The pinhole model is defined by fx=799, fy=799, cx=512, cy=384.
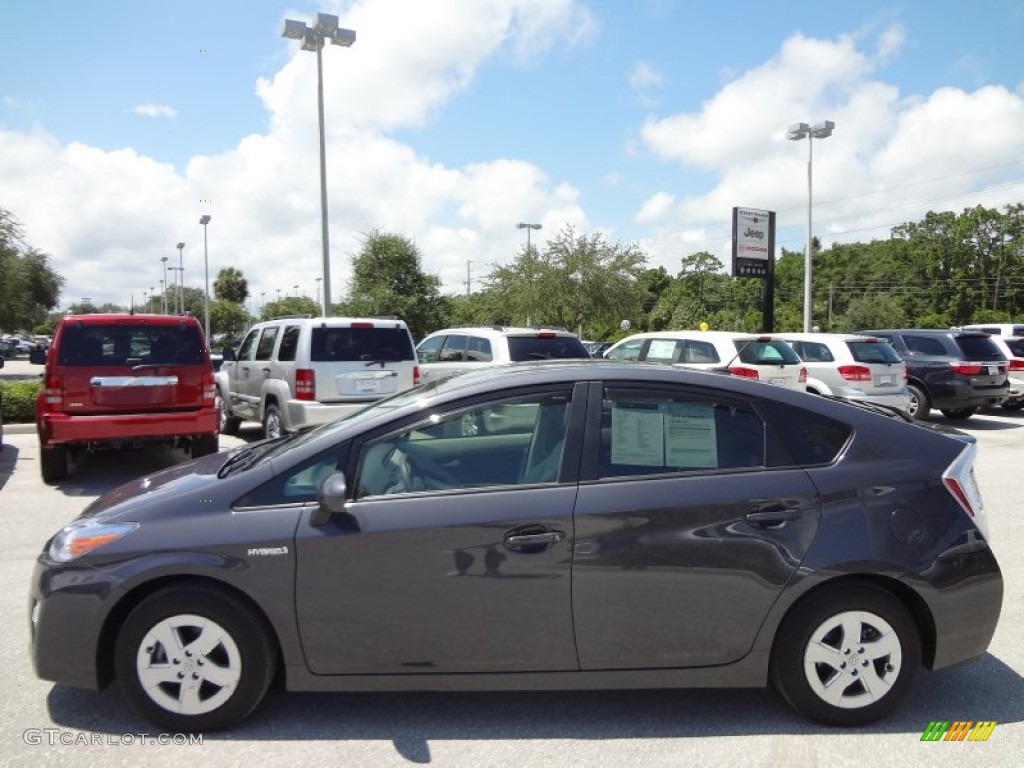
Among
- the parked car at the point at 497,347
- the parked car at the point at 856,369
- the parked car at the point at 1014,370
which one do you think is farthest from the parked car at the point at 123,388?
the parked car at the point at 1014,370

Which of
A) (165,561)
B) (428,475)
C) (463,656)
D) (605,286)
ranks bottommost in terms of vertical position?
(463,656)

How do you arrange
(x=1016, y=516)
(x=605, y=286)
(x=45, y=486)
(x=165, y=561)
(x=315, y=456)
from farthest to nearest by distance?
(x=605, y=286) → (x=45, y=486) → (x=1016, y=516) → (x=315, y=456) → (x=165, y=561)

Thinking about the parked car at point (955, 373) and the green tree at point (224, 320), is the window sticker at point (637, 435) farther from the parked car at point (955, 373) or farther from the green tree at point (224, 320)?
the green tree at point (224, 320)

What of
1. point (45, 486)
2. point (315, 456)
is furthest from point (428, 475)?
point (45, 486)

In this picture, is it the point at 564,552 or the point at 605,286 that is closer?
the point at 564,552

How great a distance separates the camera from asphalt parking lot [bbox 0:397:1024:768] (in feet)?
10.4

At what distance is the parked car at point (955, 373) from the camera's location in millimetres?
14609

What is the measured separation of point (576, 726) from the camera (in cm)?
343

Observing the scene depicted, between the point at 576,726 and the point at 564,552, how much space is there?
81 centimetres

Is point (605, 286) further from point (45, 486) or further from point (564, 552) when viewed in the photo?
point (564, 552)

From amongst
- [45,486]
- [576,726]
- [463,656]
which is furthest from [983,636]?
[45,486]

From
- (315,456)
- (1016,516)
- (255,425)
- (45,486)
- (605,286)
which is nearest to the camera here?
(315,456)

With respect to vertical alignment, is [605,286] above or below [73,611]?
above

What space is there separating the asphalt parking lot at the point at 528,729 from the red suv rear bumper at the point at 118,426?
4661 millimetres
